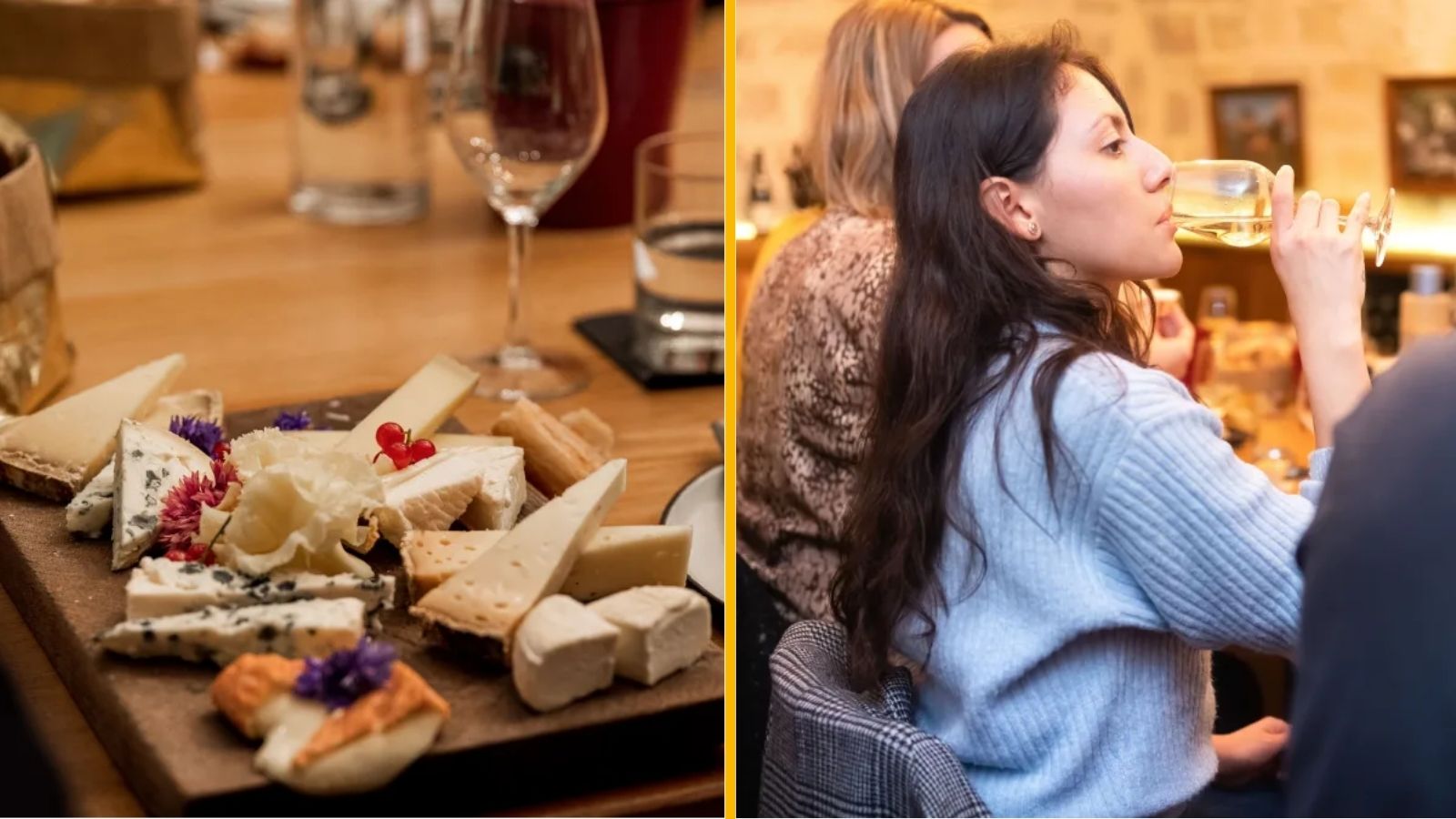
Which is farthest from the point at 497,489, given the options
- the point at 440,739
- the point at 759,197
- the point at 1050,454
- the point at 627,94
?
the point at 759,197

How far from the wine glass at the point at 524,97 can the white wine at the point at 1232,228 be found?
0.62 m

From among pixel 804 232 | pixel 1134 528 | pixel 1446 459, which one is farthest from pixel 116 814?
pixel 804 232

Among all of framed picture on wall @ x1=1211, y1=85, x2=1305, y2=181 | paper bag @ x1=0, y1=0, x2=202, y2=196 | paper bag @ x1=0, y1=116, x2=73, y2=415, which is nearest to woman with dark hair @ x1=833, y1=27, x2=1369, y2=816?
paper bag @ x1=0, y1=116, x2=73, y2=415

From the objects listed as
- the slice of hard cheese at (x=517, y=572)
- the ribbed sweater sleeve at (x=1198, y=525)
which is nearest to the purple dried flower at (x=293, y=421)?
the slice of hard cheese at (x=517, y=572)

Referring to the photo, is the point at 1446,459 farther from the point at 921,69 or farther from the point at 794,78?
the point at 794,78

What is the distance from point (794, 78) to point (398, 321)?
51.8 inches

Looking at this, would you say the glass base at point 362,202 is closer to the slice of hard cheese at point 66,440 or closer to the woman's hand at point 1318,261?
the slice of hard cheese at point 66,440

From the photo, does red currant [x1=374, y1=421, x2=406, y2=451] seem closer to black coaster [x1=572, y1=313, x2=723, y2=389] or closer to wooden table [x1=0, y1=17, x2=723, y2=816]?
wooden table [x1=0, y1=17, x2=723, y2=816]

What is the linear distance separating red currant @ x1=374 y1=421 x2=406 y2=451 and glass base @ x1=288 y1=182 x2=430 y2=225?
1030 millimetres

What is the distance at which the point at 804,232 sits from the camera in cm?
165

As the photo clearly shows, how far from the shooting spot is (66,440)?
1.20 m

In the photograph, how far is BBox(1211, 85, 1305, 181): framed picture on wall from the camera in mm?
2824

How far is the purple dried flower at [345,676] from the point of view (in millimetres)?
859

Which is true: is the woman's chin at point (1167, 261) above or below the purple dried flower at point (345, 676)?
above
